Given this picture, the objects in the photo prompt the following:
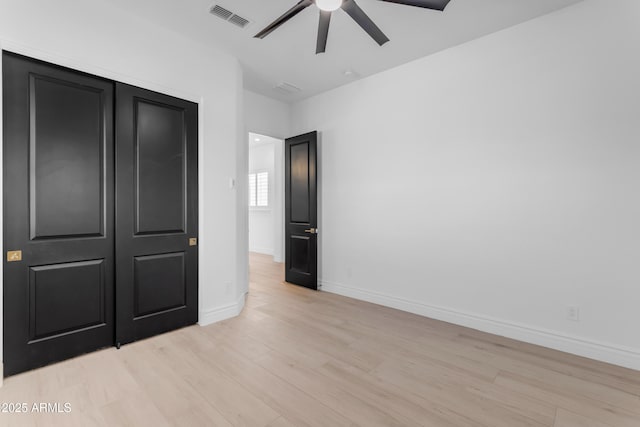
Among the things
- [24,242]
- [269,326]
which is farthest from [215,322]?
[24,242]

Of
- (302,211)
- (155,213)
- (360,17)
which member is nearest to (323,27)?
(360,17)

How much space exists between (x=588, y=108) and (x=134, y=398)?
4228mm

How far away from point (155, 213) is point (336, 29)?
2.59 m

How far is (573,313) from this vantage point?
2.68 m

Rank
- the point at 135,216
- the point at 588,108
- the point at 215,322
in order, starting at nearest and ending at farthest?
the point at 588,108 < the point at 135,216 < the point at 215,322

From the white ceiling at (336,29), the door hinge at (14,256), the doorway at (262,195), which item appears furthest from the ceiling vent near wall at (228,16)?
the doorway at (262,195)

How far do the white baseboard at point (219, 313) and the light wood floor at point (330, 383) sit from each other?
166 millimetres

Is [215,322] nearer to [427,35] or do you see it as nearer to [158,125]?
[158,125]

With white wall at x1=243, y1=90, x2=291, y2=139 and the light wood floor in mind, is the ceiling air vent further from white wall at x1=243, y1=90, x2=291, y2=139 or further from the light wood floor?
the light wood floor

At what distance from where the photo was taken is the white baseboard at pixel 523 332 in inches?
96.9

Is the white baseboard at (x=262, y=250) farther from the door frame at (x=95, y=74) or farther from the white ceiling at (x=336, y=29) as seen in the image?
the white ceiling at (x=336, y=29)

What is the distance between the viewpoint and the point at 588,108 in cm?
262

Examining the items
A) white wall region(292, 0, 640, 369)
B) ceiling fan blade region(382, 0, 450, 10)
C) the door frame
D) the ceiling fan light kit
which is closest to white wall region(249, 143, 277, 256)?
white wall region(292, 0, 640, 369)

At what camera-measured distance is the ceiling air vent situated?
172 inches
